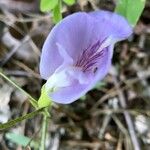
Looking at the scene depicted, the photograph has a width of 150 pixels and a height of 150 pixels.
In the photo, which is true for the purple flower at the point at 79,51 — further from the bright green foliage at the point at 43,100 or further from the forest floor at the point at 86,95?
the forest floor at the point at 86,95

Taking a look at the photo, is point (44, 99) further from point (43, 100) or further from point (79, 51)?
point (79, 51)

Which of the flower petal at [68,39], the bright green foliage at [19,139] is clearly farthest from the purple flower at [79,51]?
the bright green foliage at [19,139]

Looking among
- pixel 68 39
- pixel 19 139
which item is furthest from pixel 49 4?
pixel 19 139

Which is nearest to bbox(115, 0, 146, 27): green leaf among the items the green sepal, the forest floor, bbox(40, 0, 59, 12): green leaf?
bbox(40, 0, 59, 12): green leaf

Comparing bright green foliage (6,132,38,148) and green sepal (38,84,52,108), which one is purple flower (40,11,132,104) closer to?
green sepal (38,84,52,108)

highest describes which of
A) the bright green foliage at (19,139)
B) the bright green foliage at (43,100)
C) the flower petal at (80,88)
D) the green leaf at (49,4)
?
the green leaf at (49,4)

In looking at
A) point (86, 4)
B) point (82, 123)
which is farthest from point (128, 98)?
point (86, 4)
